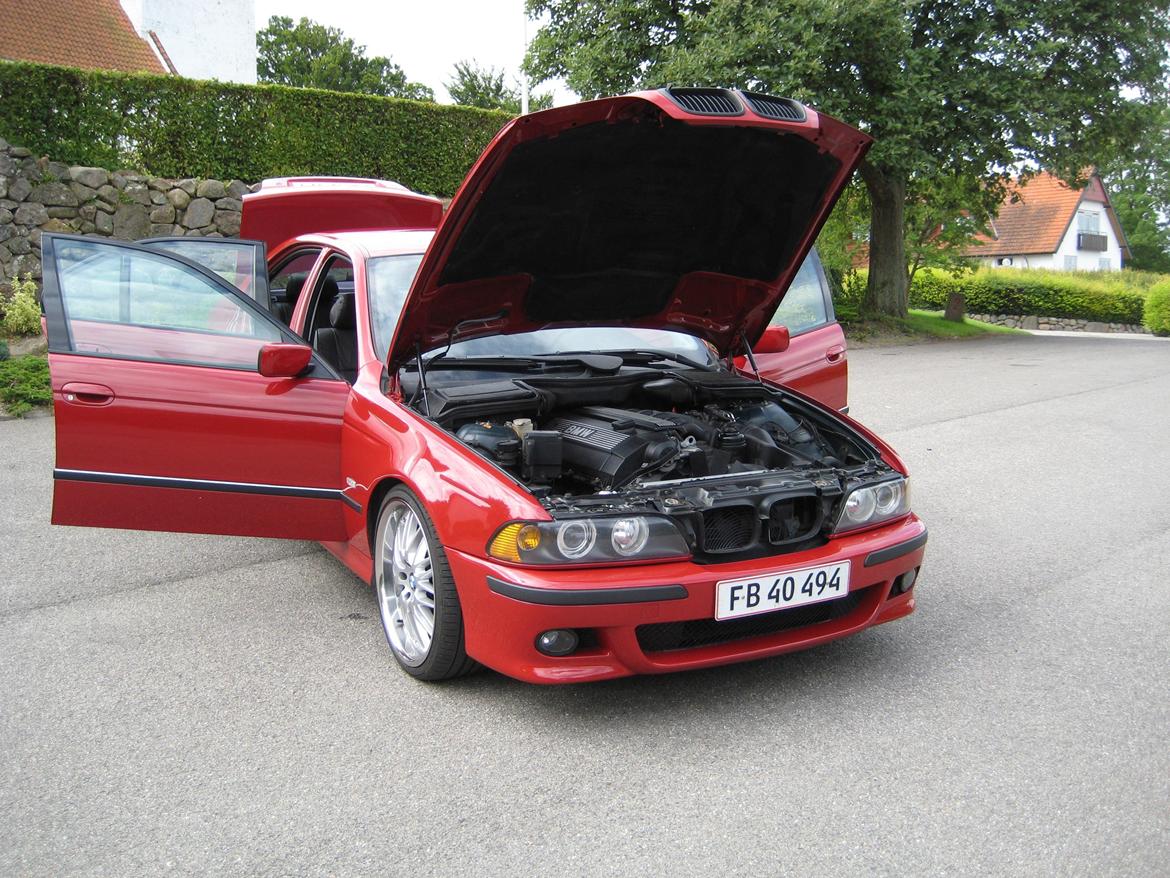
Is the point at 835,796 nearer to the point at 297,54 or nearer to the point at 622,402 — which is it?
the point at 622,402

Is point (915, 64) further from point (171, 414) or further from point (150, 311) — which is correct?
point (171, 414)

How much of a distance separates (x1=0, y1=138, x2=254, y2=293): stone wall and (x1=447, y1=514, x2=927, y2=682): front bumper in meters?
10.6

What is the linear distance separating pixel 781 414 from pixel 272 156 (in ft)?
38.4

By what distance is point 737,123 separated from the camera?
11.9ft

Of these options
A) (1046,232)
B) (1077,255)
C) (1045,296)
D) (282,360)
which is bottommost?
(1045,296)

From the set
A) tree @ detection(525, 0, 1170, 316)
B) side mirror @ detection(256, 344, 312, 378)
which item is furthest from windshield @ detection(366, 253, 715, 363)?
tree @ detection(525, 0, 1170, 316)

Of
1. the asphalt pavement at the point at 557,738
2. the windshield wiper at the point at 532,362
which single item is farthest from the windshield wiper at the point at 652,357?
the asphalt pavement at the point at 557,738

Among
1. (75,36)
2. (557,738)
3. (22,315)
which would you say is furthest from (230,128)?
(557,738)

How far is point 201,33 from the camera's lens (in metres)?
24.7

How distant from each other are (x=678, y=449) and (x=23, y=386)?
743 cm

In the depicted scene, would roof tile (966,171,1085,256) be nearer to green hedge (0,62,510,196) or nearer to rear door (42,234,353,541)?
green hedge (0,62,510,196)

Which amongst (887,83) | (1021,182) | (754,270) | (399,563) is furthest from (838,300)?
(399,563)

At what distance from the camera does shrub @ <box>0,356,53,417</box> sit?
8844mm

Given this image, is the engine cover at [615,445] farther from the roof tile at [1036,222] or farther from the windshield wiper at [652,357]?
the roof tile at [1036,222]
